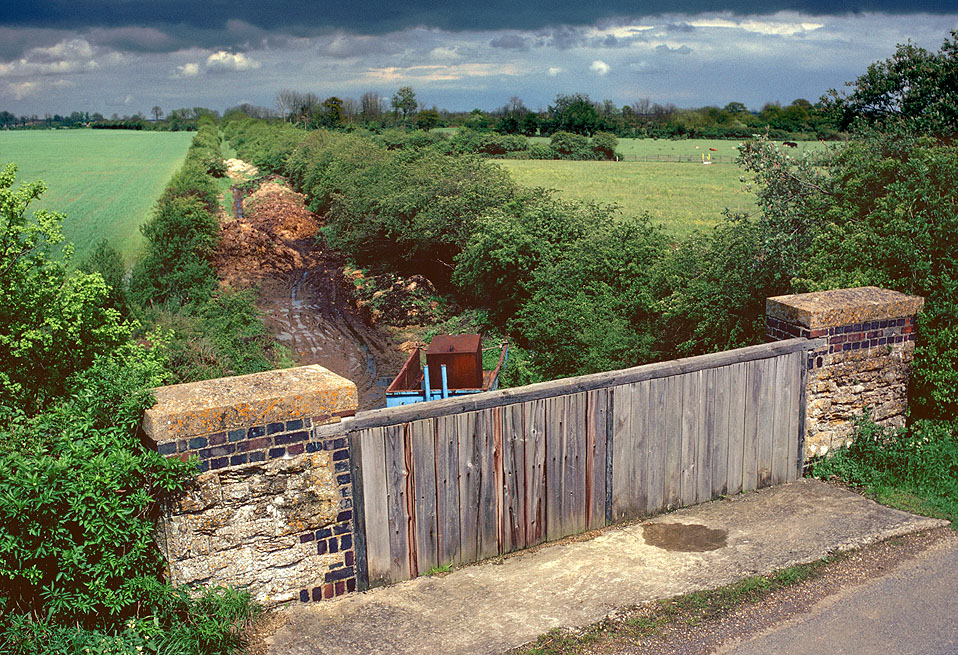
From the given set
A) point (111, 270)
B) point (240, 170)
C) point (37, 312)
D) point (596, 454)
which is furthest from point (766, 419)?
point (240, 170)

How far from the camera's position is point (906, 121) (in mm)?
11812

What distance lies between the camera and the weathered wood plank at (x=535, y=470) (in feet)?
18.8

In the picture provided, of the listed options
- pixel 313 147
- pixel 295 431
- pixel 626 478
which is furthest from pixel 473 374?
pixel 313 147

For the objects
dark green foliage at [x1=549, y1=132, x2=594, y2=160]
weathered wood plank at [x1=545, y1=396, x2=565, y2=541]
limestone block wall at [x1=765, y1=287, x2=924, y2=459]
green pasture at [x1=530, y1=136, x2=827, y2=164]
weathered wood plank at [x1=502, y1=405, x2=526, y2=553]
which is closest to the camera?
weathered wood plank at [x1=502, y1=405, x2=526, y2=553]

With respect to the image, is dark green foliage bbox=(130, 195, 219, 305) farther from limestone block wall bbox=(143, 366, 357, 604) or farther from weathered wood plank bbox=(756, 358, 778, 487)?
weathered wood plank bbox=(756, 358, 778, 487)

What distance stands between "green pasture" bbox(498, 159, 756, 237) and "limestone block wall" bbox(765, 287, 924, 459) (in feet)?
68.8

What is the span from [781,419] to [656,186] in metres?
45.3

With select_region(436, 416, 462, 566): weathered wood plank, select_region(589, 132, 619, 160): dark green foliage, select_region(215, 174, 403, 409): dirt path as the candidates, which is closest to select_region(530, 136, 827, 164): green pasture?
select_region(589, 132, 619, 160): dark green foliage

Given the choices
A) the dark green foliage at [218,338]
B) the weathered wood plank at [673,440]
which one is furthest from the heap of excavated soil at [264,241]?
the weathered wood plank at [673,440]

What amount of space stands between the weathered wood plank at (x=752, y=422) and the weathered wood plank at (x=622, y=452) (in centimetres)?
125

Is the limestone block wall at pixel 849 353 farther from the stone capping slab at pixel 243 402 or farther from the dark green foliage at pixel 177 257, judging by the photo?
the dark green foliage at pixel 177 257

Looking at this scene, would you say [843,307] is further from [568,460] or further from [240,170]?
[240,170]

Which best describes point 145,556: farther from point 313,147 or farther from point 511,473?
point 313,147

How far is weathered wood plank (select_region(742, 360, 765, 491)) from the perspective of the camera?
6633 mm
